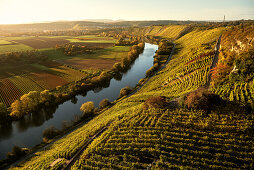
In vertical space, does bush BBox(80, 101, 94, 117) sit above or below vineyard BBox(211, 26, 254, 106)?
below

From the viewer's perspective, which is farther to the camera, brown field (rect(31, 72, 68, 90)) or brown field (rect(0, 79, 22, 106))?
brown field (rect(31, 72, 68, 90))

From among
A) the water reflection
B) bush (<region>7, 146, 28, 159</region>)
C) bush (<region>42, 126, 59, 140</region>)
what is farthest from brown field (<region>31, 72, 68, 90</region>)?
bush (<region>7, 146, 28, 159</region>)

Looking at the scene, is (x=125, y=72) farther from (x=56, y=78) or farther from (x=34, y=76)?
(x=34, y=76)

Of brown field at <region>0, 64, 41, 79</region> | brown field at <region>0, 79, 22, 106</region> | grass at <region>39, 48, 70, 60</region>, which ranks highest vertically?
Result: grass at <region>39, 48, 70, 60</region>

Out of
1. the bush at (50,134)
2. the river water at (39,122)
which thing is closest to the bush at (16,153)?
the river water at (39,122)

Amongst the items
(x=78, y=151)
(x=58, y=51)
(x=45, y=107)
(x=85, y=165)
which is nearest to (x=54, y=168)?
(x=78, y=151)

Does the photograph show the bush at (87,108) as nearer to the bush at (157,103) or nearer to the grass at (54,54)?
the bush at (157,103)

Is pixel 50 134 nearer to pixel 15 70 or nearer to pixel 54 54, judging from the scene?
pixel 15 70

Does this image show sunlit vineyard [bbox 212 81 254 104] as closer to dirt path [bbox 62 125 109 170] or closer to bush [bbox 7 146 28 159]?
dirt path [bbox 62 125 109 170]

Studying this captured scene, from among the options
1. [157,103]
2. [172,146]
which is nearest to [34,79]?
[157,103]

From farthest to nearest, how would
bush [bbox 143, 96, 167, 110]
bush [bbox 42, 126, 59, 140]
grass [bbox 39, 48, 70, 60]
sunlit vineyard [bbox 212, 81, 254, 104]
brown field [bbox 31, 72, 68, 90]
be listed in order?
grass [bbox 39, 48, 70, 60] → brown field [bbox 31, 72, 68, 90] → bush [bbox 42, 126, 59, 140] → bush [bbox 143, 96, 167, 110] → sunlit vineyard [bbox 212, 81, 254, 104]

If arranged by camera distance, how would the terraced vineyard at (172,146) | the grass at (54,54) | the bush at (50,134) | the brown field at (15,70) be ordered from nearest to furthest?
the terraced vineyard at (172,146) < the bush at (50,134) < the brown field at (15,70) < the grass at (54,54)
